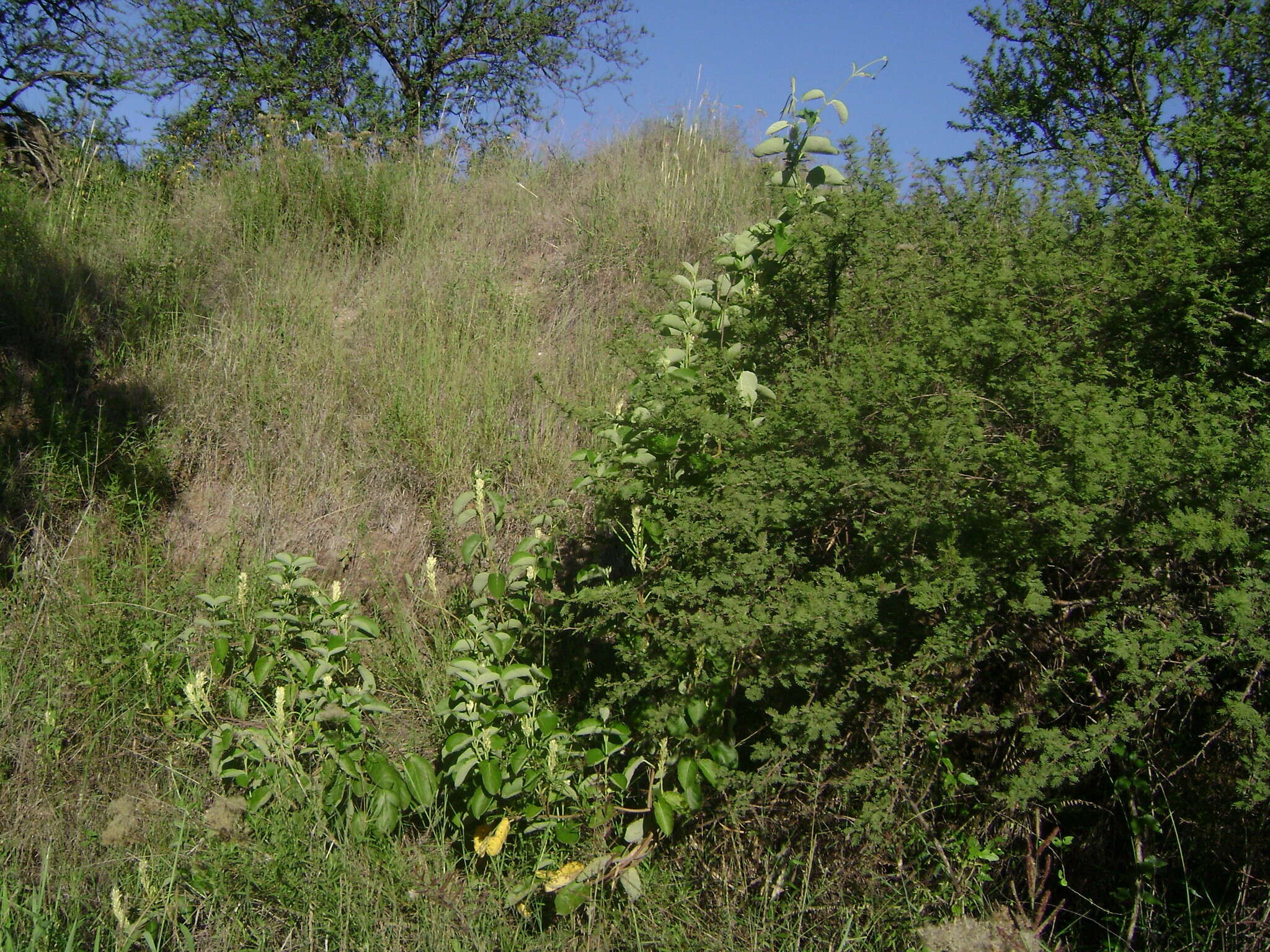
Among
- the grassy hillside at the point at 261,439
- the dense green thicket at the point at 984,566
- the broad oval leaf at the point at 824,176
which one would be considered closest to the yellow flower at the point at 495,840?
the grassy hillside at the point at 261,439

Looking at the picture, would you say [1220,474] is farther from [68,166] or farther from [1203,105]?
[68,166]

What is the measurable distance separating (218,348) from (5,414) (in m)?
1.04

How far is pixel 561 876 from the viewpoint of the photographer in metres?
2.81

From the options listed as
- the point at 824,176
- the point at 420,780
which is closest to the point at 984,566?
the point at 824,176

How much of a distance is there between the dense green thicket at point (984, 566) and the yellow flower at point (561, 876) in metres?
0.46

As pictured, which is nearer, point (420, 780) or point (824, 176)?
point (420, 780)

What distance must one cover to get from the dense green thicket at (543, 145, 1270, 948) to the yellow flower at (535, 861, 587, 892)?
456 millimetres

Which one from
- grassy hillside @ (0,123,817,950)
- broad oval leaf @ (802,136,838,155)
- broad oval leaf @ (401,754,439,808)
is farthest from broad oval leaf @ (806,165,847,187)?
broad oval leaf @ (401,754,439,808)

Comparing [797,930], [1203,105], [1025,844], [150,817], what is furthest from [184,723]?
[1203,105]

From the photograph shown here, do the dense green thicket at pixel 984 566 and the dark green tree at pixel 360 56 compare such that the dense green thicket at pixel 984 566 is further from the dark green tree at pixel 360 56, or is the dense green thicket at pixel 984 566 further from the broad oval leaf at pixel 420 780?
the dark green tree at pixel 360 56

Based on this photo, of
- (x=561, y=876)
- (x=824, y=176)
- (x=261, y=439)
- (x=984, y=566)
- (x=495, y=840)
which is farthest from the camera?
(x=261, y=439)

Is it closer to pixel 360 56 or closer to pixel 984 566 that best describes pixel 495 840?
pixel 984 566

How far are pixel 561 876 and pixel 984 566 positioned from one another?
155cm

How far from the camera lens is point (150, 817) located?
3129 millimetres
